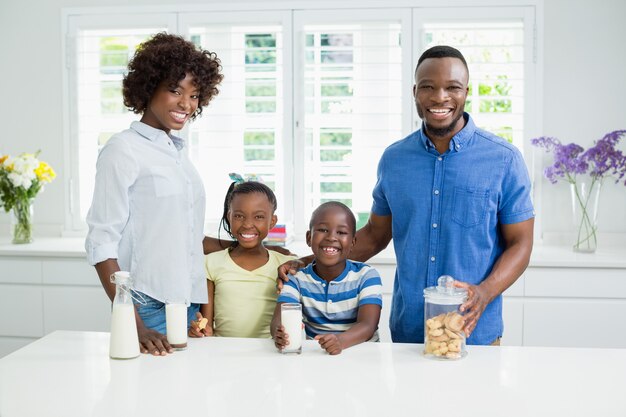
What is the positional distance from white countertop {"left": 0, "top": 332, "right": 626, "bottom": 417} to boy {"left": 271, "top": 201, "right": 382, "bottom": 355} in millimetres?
170

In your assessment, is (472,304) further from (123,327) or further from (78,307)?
(78,307)

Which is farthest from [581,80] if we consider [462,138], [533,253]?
[462,138]

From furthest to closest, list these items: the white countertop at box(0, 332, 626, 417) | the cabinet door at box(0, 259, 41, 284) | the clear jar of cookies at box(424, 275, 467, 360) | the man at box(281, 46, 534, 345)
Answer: the cabinet door at box(0, 259, 41, 284)
the man at box(281, 46, 534, 345)
the clear jar of cookies at box(424, 275, 467, 360)
the white countertop at box(0, 332, 626, 417)

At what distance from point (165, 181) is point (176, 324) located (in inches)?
14.0

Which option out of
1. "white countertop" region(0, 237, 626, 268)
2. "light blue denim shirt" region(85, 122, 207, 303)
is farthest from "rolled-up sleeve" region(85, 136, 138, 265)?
"white countertop" region(0, 237, 626, 268)

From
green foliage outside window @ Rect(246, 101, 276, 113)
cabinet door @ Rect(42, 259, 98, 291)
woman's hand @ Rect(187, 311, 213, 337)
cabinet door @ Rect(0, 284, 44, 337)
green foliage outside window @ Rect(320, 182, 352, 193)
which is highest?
green foliage outside window @ Rect(246, 101, 276, 113)

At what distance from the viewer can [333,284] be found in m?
1.89

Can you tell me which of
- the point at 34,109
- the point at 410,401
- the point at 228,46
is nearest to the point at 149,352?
the point at 410,401

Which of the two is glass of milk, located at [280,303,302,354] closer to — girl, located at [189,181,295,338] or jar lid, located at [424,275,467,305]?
jar lid, located at [424,275,467,305]

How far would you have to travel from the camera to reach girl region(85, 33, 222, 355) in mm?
1671

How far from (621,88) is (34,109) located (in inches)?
115

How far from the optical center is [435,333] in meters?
1.57

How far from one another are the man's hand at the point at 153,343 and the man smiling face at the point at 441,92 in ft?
2.78

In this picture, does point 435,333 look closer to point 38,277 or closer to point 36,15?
point 38,277
